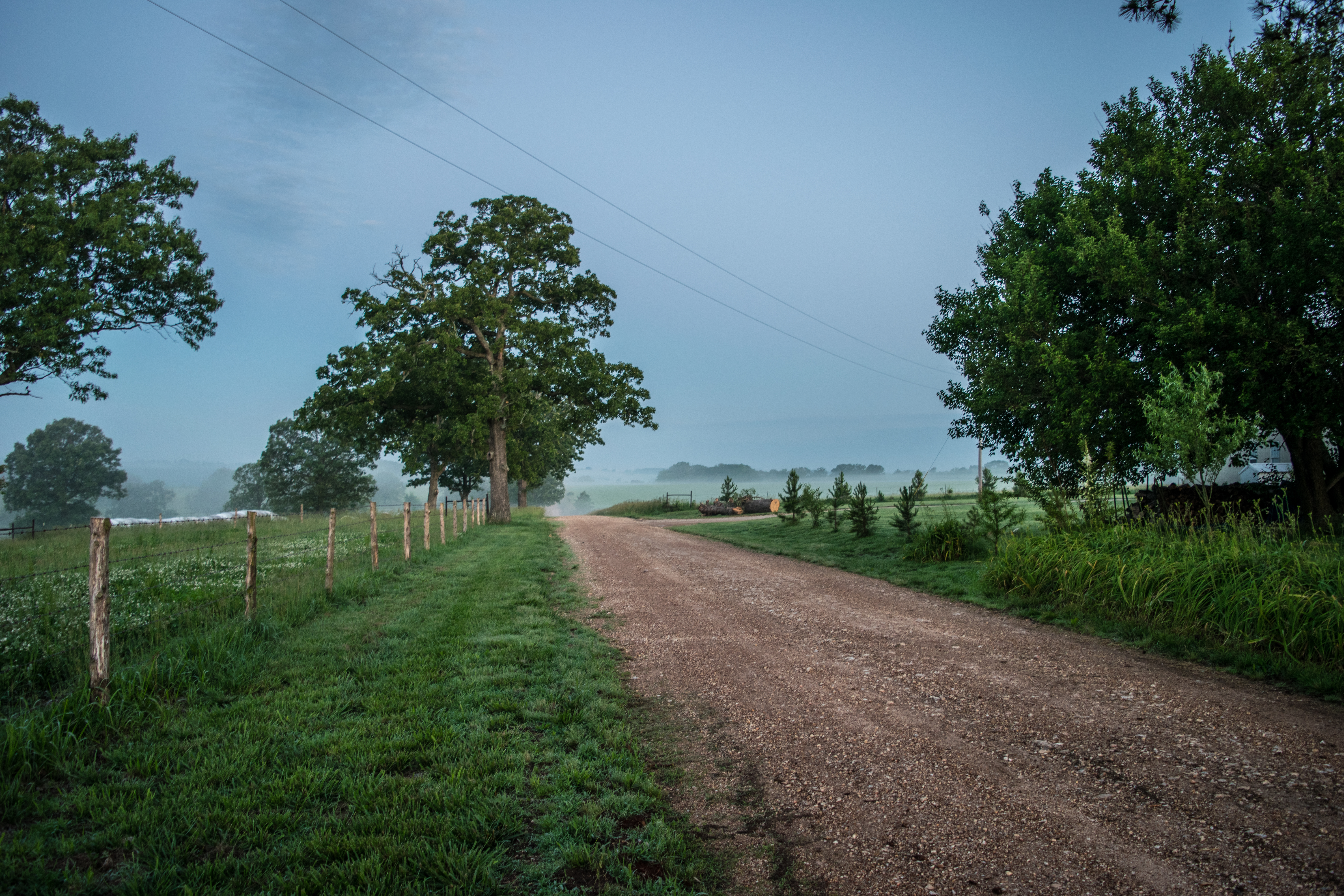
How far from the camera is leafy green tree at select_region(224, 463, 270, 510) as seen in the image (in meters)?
82.5

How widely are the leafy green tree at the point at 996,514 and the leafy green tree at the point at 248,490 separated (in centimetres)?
8930

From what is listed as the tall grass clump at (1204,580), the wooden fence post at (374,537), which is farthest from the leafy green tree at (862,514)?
the wooden fence post at (374,537)

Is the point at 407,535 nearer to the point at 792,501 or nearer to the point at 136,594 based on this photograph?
the point at 136,594

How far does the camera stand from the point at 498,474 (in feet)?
102

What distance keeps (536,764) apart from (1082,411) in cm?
1365

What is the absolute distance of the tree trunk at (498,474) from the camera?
30297mm

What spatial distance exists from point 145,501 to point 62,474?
9793 centimetres

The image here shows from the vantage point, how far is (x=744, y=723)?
4820mm

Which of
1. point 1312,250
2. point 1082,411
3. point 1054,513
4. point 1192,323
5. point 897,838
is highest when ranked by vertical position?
point 1312,250

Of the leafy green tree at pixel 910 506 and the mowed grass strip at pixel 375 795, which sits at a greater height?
the leafy green tree at pixel 910 506

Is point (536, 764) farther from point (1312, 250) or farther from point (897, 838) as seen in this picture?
point (1312, 250)

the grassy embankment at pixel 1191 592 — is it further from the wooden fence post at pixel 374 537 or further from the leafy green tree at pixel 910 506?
the wooden fence post at pixel 374 537

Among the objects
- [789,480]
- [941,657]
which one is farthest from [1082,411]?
[789,480]

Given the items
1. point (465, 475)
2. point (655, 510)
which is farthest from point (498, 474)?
point (465, 475)
